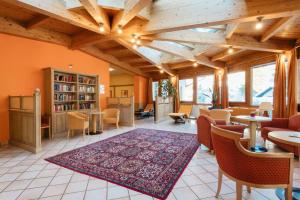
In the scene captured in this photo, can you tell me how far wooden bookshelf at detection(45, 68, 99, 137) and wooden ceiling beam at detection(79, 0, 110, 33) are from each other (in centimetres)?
221

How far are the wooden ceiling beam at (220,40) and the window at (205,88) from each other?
3464 millimetres

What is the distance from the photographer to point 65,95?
5.23 metres

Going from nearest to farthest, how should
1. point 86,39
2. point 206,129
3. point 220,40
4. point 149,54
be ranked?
point 206,129, point 220,40, point 86,39, point 149,54

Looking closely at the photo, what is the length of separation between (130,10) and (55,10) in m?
1.50

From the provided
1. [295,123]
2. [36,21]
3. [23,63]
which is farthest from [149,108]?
[295,123]

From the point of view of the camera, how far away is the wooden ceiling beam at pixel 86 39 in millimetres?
4500

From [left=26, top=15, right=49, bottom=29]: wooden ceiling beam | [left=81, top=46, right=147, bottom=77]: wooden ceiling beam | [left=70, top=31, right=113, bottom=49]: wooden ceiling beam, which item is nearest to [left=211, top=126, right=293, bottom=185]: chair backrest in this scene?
[left=70, top=31, right=113, bottom=49]: wooden ceiling beam

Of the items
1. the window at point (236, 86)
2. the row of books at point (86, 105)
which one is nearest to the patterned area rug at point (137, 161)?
the row of books at point (86, 105)

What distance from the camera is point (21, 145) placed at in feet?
12.5

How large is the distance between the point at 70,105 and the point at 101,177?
3.70 m

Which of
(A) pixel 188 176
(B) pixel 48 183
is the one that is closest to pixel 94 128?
(B) pixel 48 183

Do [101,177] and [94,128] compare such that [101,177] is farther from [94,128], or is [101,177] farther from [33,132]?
[94,128]

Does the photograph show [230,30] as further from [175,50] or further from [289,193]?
[289,193]

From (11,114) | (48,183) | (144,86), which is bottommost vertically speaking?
(48,183)
